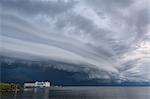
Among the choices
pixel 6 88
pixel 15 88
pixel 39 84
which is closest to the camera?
pixel 6 88

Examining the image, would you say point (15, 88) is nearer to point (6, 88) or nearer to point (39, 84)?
point (6, 88)

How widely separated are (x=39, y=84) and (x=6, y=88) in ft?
196

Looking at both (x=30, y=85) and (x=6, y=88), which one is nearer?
(x=6, y=88)

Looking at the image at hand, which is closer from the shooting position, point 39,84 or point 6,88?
point 6,88

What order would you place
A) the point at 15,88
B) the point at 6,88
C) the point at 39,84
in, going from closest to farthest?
the point at 6,88 < the point at 15,88 < the point at 39,84

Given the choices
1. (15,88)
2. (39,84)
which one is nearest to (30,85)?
(39,84)

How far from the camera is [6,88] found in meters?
110

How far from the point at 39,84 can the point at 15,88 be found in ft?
166

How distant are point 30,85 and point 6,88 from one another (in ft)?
201

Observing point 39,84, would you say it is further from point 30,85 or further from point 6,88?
point 6,88

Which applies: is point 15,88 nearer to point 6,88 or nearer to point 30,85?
point 6,88

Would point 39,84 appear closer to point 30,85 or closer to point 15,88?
point 30,85

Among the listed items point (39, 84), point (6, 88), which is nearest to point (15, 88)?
point (6, 88)

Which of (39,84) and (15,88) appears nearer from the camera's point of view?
(15,88)
